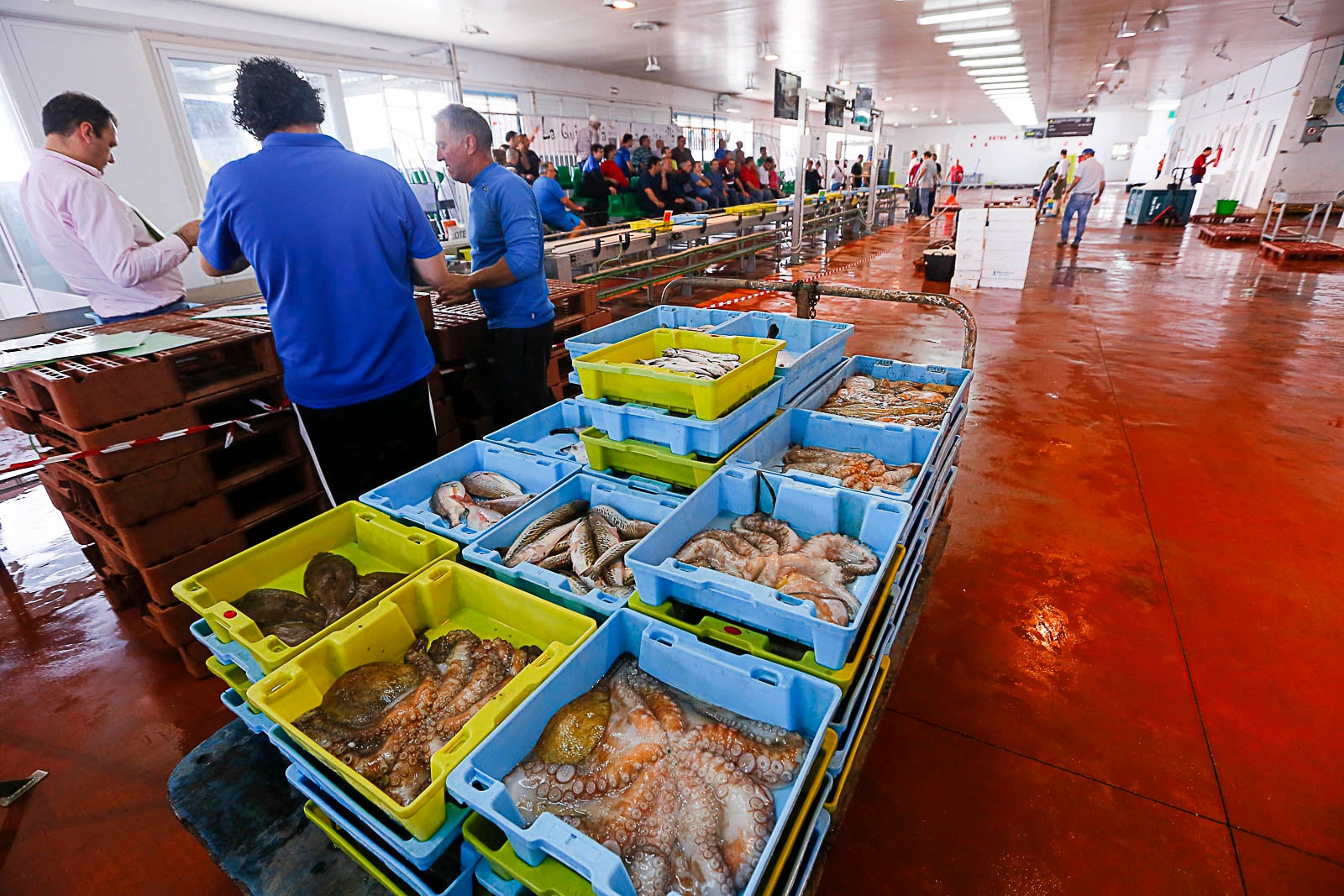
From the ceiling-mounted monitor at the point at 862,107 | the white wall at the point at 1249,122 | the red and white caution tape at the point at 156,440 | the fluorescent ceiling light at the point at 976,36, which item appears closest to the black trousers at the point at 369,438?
the red and white caution tape at the point at 156,440

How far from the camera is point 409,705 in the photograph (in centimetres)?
119

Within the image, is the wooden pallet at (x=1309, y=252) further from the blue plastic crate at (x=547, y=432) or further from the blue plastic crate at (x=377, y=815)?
the blue plastic crate at (x=377, y=815)

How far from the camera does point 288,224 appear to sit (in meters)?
1.85

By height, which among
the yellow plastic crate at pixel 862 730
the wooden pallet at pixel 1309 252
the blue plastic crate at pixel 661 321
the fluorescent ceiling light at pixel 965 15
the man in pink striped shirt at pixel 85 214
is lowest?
the wooden pallet at pixel 1309 252

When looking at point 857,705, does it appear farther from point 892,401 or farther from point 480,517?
point 892,401

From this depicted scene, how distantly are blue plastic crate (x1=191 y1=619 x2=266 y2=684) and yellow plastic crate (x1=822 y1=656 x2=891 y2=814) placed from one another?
3.75 feet

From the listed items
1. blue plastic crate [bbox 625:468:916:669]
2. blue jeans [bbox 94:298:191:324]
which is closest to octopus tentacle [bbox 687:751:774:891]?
blue plastic crate [bbox 625:468:916:669]

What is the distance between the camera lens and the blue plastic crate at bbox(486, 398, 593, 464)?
2163 millimetres

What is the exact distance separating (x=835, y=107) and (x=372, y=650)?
11.4 meters

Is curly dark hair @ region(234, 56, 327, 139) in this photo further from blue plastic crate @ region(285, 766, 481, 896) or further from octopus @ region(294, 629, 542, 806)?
blue plastic crate @ region(285, 766, 481, 896)

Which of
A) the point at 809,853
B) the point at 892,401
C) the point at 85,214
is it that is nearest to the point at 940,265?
the point at 892,401

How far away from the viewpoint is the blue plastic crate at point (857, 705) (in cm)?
109

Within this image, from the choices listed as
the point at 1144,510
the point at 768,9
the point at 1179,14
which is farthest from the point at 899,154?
the point at 1144,510

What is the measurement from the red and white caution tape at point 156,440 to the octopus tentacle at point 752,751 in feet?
7.10
